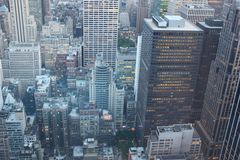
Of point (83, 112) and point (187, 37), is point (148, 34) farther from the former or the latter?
point (83, 112)

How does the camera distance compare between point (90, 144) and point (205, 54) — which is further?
point (205, 54)

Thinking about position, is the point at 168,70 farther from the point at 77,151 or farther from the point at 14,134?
the point at 14,134

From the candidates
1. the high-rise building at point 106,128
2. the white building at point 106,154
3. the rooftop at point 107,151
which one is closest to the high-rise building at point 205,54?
the high-rise building at point 106,128

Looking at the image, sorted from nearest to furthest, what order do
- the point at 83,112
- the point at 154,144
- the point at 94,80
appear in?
the point at 154,144
the point at 83,112
the point at 94,80

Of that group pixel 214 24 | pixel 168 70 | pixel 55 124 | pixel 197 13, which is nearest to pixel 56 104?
pixel 55 124

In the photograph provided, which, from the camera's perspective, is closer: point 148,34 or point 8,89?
point 148,34

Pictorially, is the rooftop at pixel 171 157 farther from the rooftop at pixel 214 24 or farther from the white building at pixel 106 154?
the rooftop at pixel 214 24

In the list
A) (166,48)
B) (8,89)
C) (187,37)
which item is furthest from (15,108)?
(187,37)
